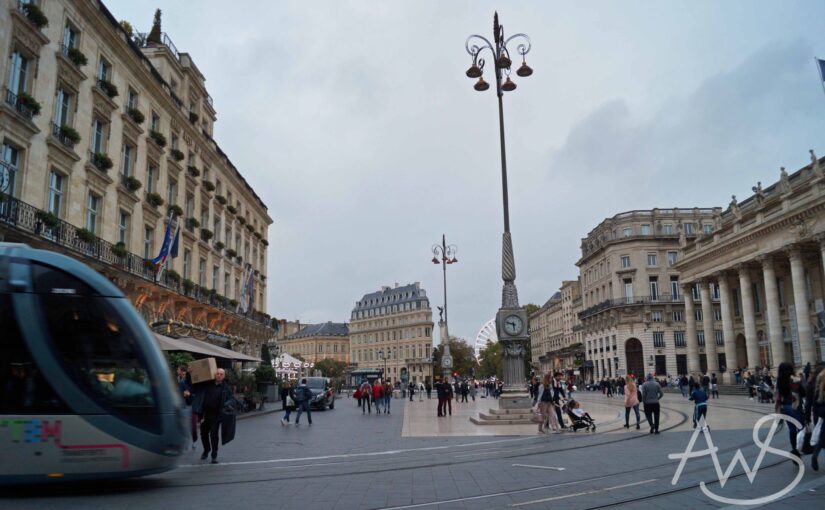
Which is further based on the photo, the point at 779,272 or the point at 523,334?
the point at 779,272

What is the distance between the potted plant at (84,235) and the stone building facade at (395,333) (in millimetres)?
104072

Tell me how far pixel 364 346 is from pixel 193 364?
131 m

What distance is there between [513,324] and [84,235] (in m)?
15.4

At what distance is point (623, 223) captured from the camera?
249ft

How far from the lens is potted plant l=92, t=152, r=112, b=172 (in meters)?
24.1

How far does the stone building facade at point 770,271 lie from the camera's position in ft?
129

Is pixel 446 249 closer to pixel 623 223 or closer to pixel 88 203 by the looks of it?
pixel 88 203

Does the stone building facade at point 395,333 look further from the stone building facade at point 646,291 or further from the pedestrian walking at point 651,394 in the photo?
the pedestrian walking at point 651,394

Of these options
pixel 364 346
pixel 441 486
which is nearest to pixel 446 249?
pixel 441 486

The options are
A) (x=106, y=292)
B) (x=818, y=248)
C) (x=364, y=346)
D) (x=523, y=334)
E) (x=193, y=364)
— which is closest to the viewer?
(x=106, y=292)

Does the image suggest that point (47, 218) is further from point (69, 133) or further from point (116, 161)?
point (116, 161)

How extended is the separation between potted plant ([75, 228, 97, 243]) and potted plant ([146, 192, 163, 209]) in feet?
22.8

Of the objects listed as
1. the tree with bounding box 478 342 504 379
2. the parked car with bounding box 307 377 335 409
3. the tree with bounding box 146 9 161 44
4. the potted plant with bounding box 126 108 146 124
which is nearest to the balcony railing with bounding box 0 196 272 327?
the potted plant with bounding box 126 108 146 124

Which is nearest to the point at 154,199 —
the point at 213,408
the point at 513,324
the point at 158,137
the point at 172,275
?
the point at 158,137
